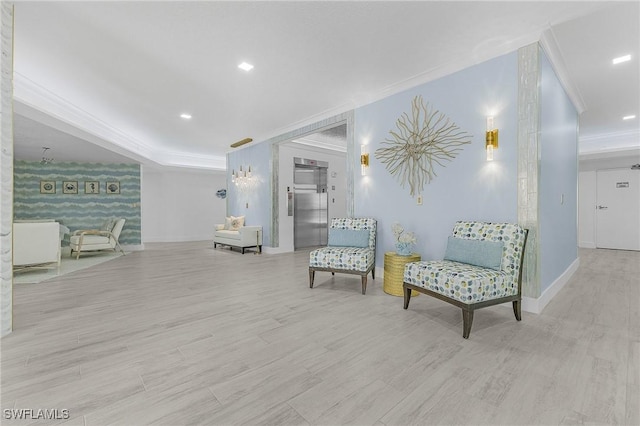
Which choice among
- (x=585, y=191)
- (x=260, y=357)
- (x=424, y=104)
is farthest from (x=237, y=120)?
(x=585, y=191)

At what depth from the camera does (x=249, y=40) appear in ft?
10.2

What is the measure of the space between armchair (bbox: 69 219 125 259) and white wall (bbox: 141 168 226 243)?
8.42 ft

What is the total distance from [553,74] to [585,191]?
670 cm

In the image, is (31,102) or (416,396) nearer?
(416,396)

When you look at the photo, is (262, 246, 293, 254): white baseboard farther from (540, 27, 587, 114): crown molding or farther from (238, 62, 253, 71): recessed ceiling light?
(540, 27, 587, 114): crown molding

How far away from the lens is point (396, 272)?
3.55 metres

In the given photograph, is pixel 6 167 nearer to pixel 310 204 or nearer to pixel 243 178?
pixel 243 178

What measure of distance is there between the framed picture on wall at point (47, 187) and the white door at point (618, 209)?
15024 millimetres

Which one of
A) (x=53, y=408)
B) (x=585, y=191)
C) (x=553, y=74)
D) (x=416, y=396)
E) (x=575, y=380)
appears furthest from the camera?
(x=585, y=191)

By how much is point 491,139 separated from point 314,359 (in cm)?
300

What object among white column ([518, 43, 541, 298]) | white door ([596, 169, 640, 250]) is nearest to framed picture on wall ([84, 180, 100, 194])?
white column ([518, 43, 541, 298])

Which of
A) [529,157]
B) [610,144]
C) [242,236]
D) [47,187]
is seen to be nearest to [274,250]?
[242,236]

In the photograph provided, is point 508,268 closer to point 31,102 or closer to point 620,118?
point 620,118

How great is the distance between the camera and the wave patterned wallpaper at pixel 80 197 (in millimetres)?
7449
